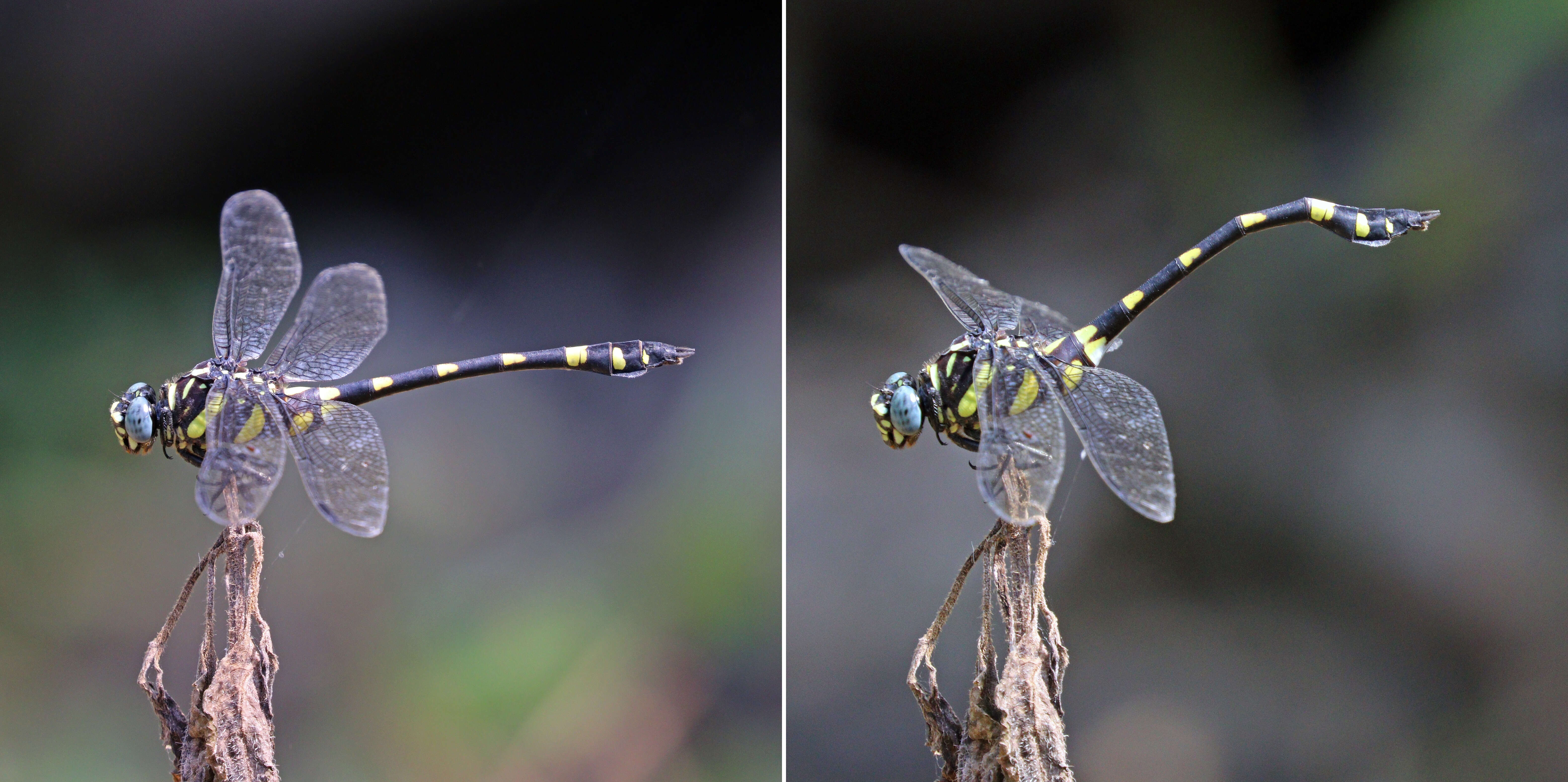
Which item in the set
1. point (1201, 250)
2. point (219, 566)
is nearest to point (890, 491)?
point (1201, 250)

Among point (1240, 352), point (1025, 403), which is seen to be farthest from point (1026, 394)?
point (1240, 352)

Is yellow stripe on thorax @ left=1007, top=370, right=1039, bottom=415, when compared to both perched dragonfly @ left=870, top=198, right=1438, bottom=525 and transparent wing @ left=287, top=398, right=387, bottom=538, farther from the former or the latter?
transparent wing @ left=287, top=398, right=387, bottom=538

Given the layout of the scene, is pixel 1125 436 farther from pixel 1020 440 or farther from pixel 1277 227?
pixel 1277 227

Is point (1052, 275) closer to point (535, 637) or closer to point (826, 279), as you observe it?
point (826, 279)

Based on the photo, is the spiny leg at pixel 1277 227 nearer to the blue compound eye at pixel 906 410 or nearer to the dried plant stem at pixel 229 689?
the blue compound eye at pixel 906 410

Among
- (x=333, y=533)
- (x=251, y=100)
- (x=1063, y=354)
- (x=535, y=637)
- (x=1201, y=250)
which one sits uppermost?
(x=251, y=100)

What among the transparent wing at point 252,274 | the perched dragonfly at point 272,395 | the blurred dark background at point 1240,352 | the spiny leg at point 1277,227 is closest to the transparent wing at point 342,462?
the perched dragonfly at point 272,395
